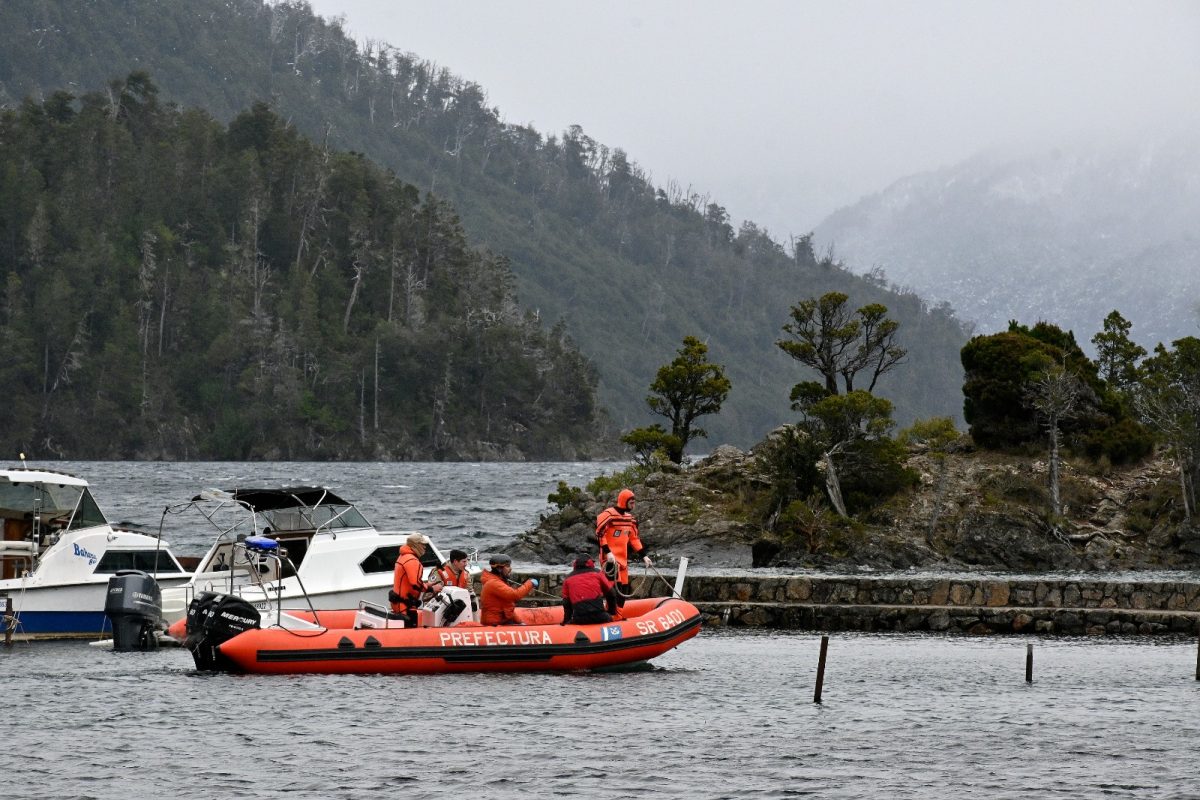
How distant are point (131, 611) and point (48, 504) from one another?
Answer: 4400 millimetres

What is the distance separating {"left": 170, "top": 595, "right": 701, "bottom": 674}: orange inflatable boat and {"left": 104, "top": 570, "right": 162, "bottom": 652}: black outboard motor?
3.31 metres

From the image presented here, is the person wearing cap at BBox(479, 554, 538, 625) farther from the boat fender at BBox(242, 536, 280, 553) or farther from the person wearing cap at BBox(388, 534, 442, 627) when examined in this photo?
the boat fender at BBox(242, 536, 280, 553)

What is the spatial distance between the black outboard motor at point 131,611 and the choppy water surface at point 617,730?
1.77 ft

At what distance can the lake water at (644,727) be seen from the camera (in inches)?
599

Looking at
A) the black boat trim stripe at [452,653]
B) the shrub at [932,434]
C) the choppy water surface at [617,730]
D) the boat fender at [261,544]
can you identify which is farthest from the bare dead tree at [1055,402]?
the boat fender at [261,544]

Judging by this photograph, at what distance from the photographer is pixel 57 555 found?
87.9ft

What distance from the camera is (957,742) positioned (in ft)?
58.0

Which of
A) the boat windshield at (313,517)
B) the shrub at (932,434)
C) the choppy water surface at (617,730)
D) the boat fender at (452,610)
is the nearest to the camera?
the choppy water surface at (617,730)

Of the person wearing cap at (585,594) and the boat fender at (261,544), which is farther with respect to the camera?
the boat fender at (261,544)

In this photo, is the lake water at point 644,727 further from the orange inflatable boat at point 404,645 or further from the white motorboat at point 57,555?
the white motorboat at point 57,555

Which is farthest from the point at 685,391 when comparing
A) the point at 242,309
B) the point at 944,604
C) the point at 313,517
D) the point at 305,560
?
the point at 242,309

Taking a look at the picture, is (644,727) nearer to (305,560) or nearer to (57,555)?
(305,560)

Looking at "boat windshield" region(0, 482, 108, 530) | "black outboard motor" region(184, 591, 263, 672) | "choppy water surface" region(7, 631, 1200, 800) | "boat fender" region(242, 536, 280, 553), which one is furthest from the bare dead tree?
"black outboard motor" region(184, 591, 263, 672)

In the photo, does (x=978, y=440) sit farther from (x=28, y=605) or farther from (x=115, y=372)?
(x=115, y=372)
